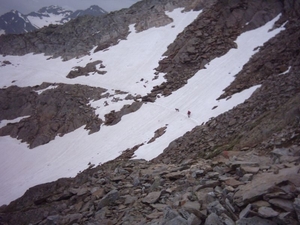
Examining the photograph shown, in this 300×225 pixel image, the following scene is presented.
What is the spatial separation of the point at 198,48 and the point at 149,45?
1414cm

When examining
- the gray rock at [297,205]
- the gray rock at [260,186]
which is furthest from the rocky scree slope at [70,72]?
the gray rock at [297,205]

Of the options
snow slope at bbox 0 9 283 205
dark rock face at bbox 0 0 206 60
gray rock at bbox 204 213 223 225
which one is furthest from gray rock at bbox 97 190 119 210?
dark rock face at bbox 0 0 206 60

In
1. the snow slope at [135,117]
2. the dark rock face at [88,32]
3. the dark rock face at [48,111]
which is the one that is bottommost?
the snow slope at [135,117]

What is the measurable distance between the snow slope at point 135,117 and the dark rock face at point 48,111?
154 cm

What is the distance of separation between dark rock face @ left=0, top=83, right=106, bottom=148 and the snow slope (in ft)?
5.06

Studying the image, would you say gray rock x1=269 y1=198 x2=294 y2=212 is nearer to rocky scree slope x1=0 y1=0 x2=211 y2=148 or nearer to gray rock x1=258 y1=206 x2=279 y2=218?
gray rock x1=258 y1=206 x2=279 y2=218

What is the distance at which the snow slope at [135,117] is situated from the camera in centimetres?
2586

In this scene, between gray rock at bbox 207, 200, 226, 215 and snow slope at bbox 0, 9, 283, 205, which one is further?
snow slope at bbox 0, 9, 283, 205

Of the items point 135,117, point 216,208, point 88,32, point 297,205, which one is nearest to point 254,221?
point 297,205

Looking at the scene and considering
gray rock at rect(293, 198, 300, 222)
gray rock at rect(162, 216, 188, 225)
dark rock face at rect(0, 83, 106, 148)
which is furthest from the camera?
dark rock face at rect(0, 83, 106, 148)

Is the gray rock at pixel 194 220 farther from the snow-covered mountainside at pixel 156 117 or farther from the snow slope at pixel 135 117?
the snow slope at pixel 135 117

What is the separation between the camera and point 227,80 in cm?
2984

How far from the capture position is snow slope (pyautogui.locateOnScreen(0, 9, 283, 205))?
2586cm

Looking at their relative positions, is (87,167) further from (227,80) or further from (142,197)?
(227,80)
